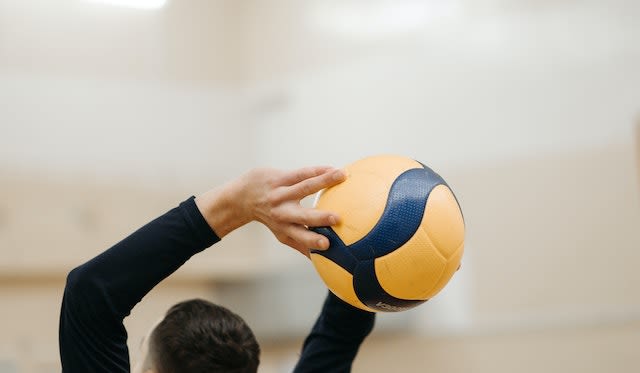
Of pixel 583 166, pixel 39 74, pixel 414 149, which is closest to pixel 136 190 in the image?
pixel 39 74

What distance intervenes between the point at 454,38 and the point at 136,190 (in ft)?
9.25

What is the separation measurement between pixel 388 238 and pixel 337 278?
0.14 m

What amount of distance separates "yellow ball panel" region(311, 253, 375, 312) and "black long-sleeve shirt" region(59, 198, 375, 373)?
0.22 m

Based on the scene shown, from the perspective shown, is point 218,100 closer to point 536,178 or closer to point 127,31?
point 127,31

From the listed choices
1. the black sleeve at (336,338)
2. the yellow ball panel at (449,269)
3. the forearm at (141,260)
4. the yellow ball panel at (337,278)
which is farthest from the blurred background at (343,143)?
the forearm at (141,260)

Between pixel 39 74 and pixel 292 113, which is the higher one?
pixel 39 74

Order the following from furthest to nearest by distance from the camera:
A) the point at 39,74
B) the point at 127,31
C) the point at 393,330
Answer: the point at 127,31, the point at 39,74, the point at 393,330

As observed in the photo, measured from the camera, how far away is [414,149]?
19.6 feet

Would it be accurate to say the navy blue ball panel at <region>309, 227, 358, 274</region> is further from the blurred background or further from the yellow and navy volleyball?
the blurred background

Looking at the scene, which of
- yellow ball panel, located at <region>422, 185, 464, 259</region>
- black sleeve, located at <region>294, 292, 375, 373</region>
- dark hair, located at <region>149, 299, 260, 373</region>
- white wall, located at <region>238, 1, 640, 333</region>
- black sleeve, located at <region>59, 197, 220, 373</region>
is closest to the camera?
black sleeve, located at <region>59, 197, 220, 373</region>

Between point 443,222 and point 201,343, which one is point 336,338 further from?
point 443,222

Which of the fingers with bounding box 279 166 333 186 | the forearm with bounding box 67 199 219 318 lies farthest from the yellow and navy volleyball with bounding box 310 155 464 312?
the forearm with bounding box 67 199 219 318

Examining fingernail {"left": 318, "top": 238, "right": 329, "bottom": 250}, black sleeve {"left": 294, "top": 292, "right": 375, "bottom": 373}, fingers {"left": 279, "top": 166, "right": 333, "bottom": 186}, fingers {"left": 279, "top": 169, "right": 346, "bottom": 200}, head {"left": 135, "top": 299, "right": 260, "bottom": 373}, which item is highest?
fingers {"left": 279, "top": 166, "right": 333, "bottom": 186}

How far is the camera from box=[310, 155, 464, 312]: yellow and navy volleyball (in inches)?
61.7
